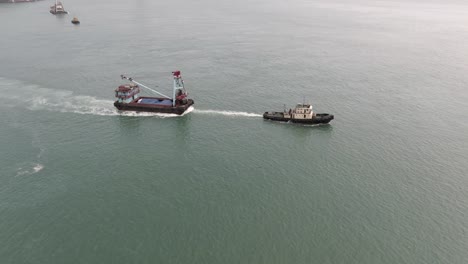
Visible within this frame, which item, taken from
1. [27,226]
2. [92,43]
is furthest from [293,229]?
[92,43]

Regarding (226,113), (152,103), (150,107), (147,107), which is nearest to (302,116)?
(226,113)

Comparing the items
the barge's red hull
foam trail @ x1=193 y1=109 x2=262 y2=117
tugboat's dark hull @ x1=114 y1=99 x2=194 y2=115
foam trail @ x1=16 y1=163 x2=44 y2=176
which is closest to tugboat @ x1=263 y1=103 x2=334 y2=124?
foam trail @ x1=193 y1=109 x2=262 y2=117

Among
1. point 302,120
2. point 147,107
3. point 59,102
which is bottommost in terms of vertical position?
point 302,120

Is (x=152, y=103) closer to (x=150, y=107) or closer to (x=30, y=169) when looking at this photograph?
(x=150, y=107)

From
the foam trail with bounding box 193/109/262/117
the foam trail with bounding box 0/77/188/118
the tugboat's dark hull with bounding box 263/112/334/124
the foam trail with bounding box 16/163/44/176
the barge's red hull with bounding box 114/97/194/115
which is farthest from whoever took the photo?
the foam trail with bounding box 0/77/188/118

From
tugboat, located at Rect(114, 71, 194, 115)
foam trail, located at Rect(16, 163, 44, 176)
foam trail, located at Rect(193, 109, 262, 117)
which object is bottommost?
foam trail, located at Rect(16, 163, 44, 176)

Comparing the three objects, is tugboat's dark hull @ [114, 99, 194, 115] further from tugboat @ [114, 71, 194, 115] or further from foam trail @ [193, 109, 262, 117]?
foam trail @ [193, 109, 262, 117]

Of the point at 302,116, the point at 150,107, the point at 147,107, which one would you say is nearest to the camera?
the point at 302,116

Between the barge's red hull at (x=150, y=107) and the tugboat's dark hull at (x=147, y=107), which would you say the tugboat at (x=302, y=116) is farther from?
the tugboat's dark hull at (x=147, y=107)
